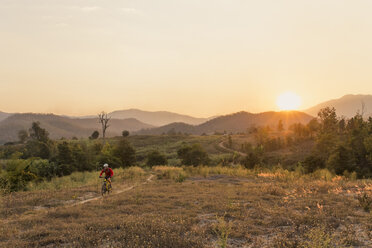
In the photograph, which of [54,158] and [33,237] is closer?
[33,237]

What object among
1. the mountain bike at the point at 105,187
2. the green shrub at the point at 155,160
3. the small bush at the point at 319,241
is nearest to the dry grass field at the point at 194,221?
the small bush at the point at 319,241

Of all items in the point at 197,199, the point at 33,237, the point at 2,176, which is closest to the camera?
the point at 33,237

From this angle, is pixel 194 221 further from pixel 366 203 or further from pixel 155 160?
pixel 155 160

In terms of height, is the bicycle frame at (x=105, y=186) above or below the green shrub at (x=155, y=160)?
above

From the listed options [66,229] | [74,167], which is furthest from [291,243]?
[74,167]

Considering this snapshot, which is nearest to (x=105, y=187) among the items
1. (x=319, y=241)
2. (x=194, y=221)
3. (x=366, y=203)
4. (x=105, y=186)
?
(x=105, y=186)

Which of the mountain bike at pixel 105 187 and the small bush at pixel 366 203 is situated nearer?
the small bush at pixel 366 203

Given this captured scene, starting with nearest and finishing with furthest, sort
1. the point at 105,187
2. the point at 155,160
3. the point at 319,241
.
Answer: the point at 319,241, the point at 105,187, the point at 155,160

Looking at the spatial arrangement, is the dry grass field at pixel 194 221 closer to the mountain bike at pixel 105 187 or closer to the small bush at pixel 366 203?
the small bush at pixel 366 203

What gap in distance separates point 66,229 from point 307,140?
83.0 meters

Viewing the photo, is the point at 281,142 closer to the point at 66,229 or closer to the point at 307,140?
the point at 307,140

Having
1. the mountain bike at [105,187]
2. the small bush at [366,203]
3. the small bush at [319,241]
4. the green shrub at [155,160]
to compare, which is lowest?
the green shrub at [155,160]

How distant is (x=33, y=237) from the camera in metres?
8.33

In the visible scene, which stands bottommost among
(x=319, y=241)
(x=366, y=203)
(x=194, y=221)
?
(x=194, y=221)
